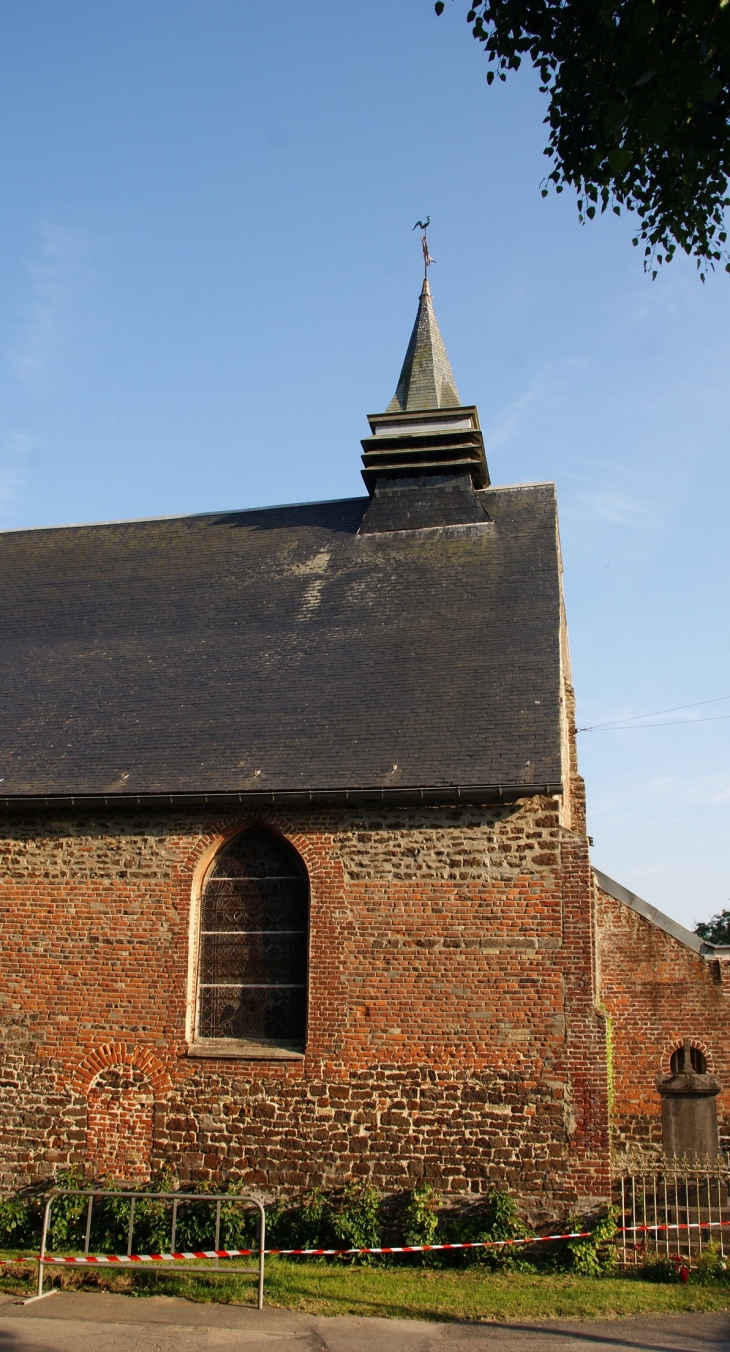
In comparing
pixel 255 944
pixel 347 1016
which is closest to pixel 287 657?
pixel 255 944

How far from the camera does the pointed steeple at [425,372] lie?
16547 mm

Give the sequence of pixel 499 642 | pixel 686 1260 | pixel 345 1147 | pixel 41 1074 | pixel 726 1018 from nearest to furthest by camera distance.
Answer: pixel 686 1260, pixel 345 1147, pixel 41 1074, pixel 499 642, pixel 726 1018

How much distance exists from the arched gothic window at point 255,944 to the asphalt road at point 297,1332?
296cm

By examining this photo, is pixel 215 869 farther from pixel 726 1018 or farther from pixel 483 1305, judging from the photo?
pixel 726 1018

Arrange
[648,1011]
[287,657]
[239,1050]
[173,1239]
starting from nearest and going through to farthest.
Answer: [173,1239] < [239,1050] < [287,657] < [648,1011]

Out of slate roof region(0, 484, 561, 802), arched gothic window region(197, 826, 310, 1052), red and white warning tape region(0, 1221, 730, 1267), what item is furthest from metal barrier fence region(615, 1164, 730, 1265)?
slate roof region(0, 484, 561, 802)

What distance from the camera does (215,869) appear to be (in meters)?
11.5

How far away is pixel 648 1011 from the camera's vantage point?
595 inches

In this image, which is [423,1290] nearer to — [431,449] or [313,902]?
[313,902]

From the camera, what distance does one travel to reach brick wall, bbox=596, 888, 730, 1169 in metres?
14.5

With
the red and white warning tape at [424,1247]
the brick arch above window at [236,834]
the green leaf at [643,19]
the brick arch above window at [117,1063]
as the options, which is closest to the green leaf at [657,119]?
the green leaf at [643,19]

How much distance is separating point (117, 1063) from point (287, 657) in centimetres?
491

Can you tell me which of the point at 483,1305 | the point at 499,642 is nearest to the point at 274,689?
the point at 499,642

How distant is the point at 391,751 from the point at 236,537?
593 centimetres
